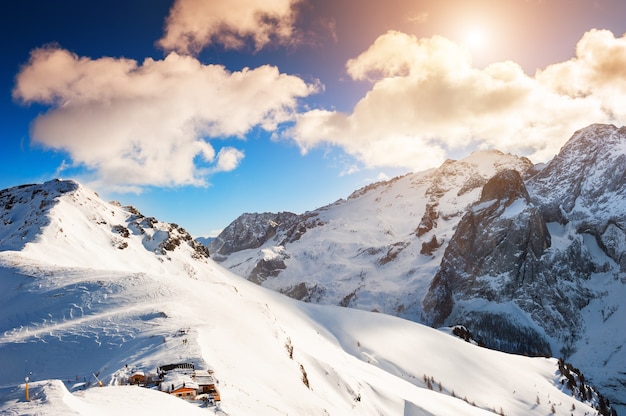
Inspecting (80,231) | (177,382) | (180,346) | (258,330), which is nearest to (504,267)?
(80,231)

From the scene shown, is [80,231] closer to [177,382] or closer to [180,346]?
[180,346]

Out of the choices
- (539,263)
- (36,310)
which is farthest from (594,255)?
(36,310)

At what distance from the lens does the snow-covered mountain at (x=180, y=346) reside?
100 ft

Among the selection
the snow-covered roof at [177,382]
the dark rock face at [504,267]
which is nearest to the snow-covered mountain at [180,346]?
the snow-covered roof at [177,382]

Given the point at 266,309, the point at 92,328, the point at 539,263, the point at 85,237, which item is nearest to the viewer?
the point at 92,328

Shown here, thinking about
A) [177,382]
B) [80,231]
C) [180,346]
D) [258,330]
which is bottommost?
[177,382]

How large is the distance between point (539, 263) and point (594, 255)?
2737 centimetres

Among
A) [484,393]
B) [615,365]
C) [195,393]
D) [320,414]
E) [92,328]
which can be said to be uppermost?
[92,328]

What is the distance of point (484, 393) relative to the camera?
8475 cm

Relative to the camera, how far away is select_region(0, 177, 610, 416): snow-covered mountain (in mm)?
30531

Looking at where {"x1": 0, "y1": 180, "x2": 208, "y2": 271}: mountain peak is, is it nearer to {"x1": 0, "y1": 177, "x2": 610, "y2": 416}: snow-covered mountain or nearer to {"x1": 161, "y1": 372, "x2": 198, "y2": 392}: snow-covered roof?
{"x1": 0, "y1": 177, "x2": 610, "y2": 416}: snow-covered mountain

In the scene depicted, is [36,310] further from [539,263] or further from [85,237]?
[539,263]

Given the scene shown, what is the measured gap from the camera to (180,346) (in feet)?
112

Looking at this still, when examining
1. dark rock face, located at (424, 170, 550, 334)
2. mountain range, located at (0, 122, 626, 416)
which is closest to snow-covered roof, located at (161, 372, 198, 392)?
mountain range, located at (0, 122, 626, 416)
